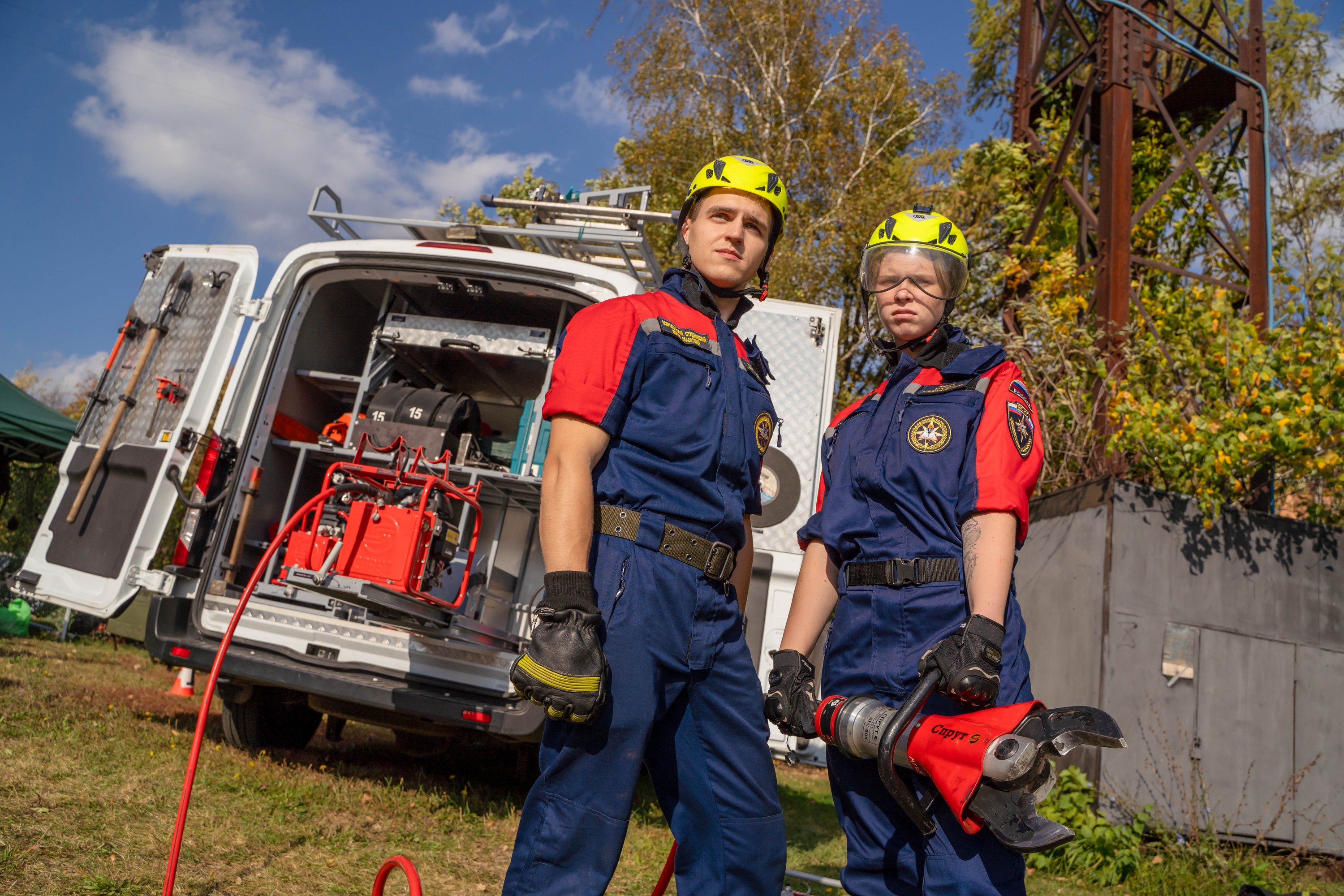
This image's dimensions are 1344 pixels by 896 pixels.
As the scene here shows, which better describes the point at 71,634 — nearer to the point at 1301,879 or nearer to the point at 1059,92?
the point at 1301,879

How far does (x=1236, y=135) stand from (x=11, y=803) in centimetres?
1079

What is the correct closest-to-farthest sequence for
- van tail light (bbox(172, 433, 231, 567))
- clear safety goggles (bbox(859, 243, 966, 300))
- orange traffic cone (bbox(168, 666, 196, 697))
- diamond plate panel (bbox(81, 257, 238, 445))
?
clear safety goggles (bbox(859, 243, 966, 300)), van tail light (bbox(172, 433, 231, 567)), diamond plate panel (bbox(81, 257, 238, 445)), orange traffic cone (bbox(168, 666, 196, 697))

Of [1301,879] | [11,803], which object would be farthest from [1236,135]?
[11,803]

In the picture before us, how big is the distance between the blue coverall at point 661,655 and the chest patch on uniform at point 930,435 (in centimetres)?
44

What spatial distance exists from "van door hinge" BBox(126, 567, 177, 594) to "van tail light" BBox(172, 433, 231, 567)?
11 centimetres

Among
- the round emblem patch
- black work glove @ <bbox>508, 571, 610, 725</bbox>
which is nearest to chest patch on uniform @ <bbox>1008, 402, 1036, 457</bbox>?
the round emblem patch

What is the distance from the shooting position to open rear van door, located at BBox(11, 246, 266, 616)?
4301mm

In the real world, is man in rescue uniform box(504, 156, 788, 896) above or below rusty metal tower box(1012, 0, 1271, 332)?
below

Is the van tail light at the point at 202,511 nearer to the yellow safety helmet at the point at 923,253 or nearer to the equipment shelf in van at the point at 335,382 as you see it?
the equipment shelf in van at the point at 335,382

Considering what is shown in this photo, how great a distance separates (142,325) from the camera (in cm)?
479

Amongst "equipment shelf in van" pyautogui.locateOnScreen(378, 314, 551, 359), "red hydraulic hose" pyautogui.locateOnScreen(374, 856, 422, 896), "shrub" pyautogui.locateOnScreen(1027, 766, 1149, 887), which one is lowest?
"red hydraulic hose" pyautogui.locateOnScreen(374, 856, 422, 896)

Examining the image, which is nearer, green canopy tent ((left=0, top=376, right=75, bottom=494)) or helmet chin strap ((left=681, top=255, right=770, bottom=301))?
helmet chin strap ((left=681, top=255, right=770, bottom=301))

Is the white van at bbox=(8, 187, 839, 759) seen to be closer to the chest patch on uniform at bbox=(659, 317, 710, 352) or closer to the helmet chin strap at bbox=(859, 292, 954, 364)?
the helmet chin strap at bbox=(859, 292, 954, 364)

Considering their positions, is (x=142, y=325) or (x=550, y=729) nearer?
(x=550, y=729)
